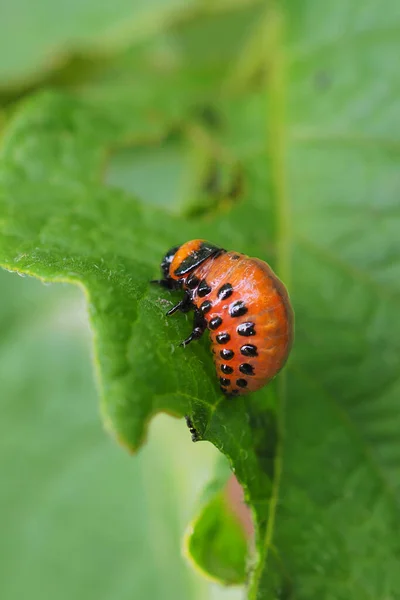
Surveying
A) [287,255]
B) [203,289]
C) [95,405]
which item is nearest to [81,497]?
[95,405]

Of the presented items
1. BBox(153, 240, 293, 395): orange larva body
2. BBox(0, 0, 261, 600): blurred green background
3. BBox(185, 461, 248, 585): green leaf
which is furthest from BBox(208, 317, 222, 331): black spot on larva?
BBox(0, 0, 261, 600): blurred green background

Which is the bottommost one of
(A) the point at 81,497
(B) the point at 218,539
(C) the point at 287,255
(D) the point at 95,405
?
(A) the point at 81,497

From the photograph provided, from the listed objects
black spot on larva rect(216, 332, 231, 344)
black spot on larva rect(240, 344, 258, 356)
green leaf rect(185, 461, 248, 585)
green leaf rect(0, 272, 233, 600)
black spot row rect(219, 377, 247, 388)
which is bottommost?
green leaf rect(0, 272, 233, 600)

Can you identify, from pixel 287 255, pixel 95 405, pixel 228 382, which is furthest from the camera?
pixel 95 405

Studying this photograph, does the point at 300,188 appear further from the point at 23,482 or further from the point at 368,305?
the point at 23,482

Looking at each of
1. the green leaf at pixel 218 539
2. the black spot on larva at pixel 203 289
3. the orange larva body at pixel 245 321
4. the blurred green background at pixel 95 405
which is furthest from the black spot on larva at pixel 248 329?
the blurred green background at pixel 95 405

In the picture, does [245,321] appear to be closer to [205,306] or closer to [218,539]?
[205,306]

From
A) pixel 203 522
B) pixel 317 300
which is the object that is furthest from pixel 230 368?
pixel 317 300

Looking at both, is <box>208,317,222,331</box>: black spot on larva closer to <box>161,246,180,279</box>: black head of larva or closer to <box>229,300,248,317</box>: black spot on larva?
<box>229,300,248,317</box>: black spot on larva
